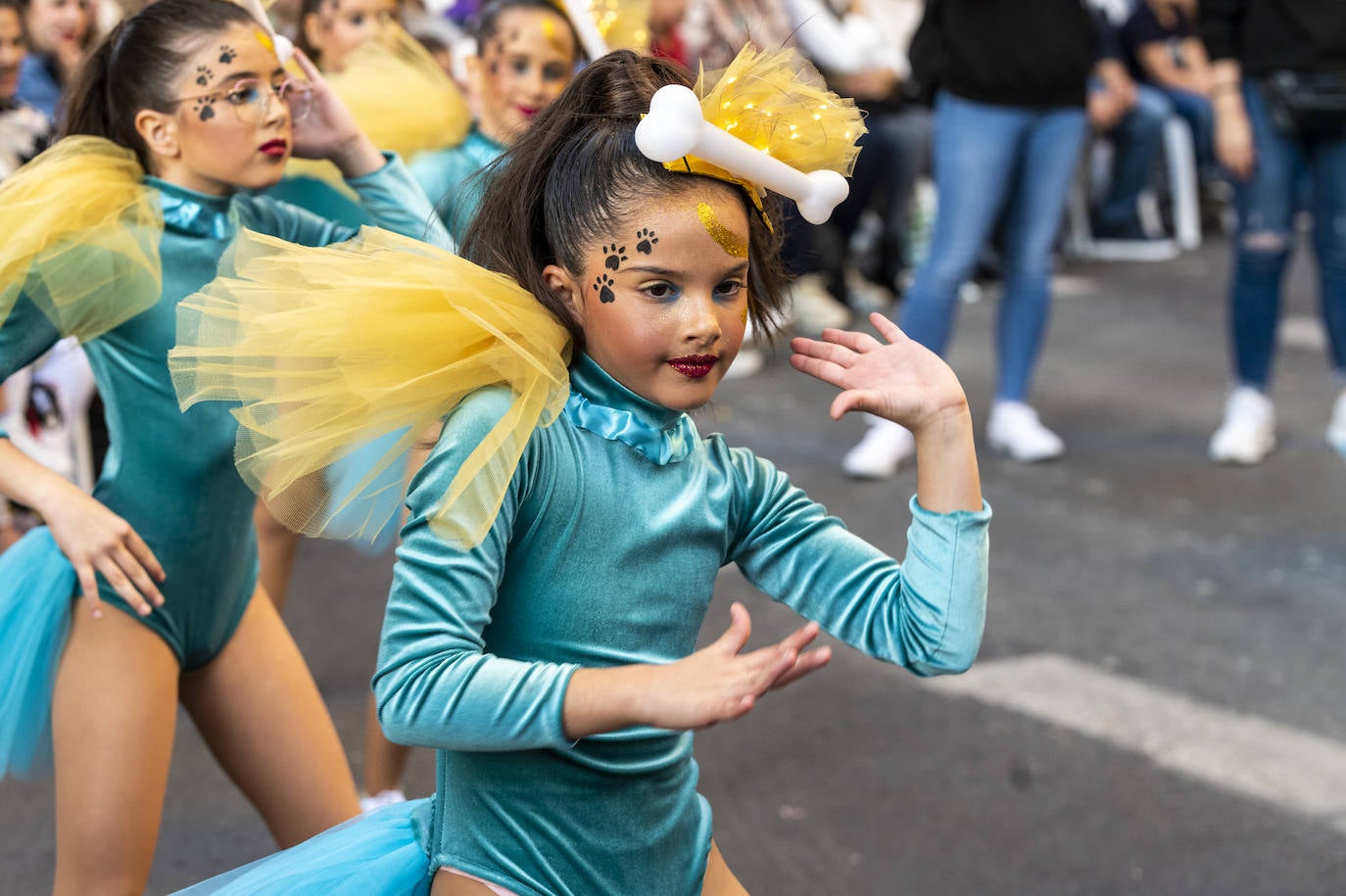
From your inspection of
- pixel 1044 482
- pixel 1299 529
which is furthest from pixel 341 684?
pixel 1299 529

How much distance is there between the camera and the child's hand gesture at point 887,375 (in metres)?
1.73

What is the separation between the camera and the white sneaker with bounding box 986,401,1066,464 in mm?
5938

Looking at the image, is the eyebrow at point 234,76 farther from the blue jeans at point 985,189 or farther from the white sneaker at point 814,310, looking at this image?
the white sneaker at point 814,310

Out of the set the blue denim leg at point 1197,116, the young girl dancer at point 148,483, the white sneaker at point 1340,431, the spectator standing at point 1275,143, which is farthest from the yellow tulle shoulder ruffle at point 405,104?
the blue denim leg at point 1197,116

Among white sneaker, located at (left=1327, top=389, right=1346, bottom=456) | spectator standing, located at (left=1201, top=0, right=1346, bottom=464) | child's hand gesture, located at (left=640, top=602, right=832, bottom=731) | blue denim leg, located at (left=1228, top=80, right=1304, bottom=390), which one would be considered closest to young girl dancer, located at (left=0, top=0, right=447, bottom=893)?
child's hand gesture, located at (left=640, top=602, right=832, bottom=731)

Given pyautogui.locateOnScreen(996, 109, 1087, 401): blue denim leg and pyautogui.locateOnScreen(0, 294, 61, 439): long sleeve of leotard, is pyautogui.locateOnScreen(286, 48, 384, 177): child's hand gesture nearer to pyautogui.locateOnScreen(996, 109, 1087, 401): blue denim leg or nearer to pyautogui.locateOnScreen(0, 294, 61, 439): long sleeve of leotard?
pyautogui.locateOnScreen(0, 294, 61, 439): long sleeve of leotard

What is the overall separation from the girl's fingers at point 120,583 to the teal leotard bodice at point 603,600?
59 cm

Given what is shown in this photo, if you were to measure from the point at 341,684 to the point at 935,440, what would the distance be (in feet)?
8.76

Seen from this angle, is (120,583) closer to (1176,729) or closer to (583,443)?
(583,443)

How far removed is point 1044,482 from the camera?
18.7ft

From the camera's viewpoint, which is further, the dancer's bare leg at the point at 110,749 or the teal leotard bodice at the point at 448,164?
the teal leotard bodice at the point at 448,164

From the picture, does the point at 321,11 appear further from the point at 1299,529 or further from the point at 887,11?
the point at 887,11

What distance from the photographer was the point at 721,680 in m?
1.42

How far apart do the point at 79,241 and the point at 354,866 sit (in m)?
1.11
